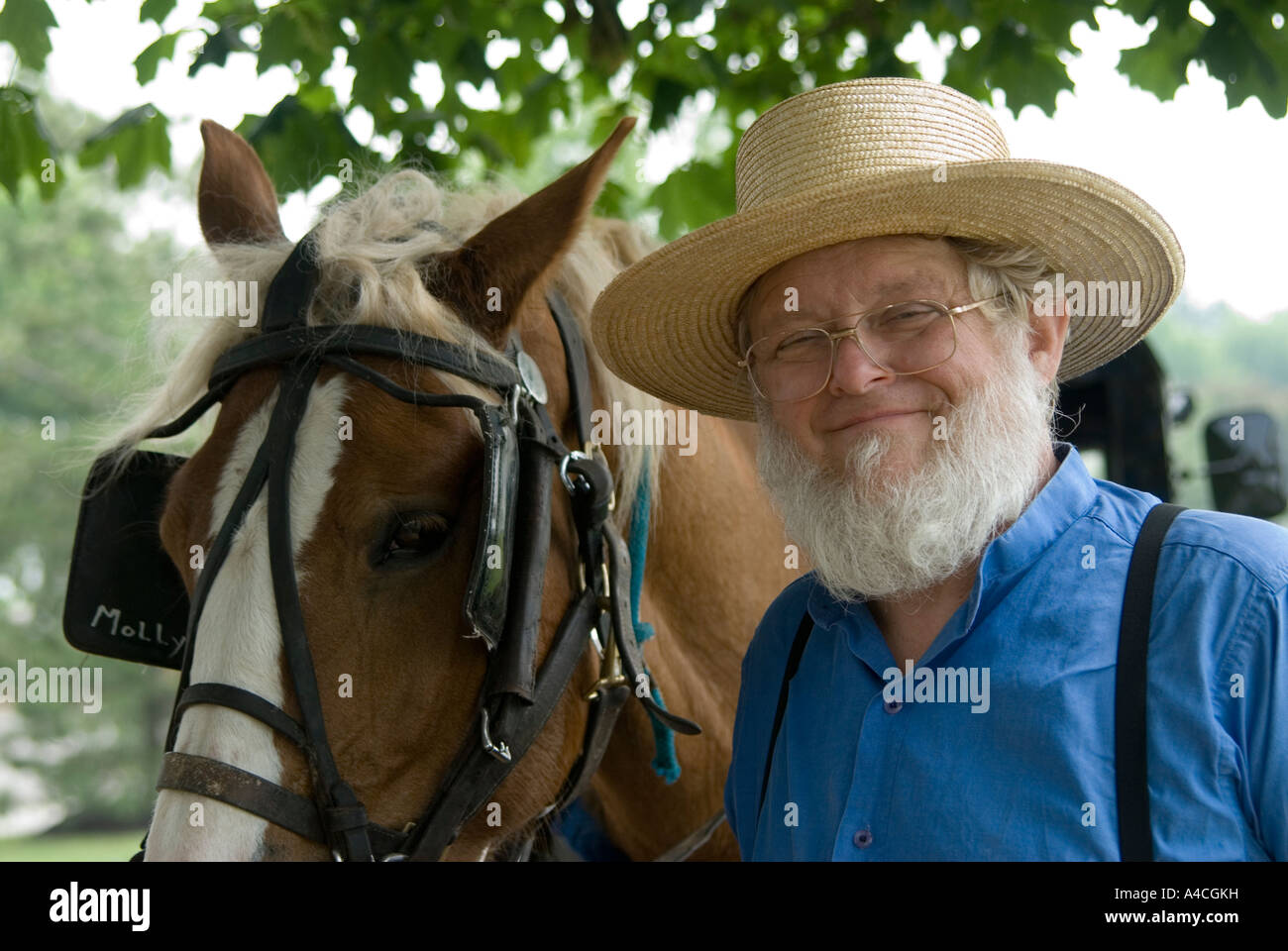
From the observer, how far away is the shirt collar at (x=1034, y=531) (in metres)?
1.71

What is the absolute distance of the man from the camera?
146 centimetres

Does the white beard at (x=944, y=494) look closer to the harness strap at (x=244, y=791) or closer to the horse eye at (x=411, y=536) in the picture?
the horse eye at (x=411, y=536)

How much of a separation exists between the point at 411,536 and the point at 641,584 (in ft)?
2.07

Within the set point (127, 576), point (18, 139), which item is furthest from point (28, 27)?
point (127, 576)

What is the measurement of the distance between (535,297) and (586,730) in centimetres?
90

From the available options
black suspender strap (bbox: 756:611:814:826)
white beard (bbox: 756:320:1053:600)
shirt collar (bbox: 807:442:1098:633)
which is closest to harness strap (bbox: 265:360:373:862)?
black suspender strap (bbox: 756:611:814:826)

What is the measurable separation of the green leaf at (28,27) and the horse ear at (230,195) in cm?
69

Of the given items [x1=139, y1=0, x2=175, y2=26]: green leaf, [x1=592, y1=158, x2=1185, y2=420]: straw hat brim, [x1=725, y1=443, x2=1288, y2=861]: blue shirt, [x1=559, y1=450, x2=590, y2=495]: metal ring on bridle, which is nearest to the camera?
[x1=725, y1=443, x2=1288, y2=861]: blue shirt

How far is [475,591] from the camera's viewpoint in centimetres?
190

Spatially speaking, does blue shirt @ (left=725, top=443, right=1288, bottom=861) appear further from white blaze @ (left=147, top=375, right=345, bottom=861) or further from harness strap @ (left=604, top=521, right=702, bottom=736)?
white blaze @ (left=147, top=375, right=345, bottom=861)

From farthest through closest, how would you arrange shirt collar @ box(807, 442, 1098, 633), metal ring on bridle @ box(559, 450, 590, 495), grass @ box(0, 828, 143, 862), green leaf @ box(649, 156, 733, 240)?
grass @ box(0, 828, 143, 862)
green leaf @ box(649, 156, 733, 240)
metal ring on bridle @ box(559, 450, 590, 495)
shirt collar @ box(807, 442, 1098, 633)

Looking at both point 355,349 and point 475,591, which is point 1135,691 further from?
point 355,349

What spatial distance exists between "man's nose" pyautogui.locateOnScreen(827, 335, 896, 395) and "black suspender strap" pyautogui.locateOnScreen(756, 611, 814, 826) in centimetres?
47

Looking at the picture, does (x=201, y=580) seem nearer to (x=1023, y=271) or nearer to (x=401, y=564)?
(x=401, y=564)
